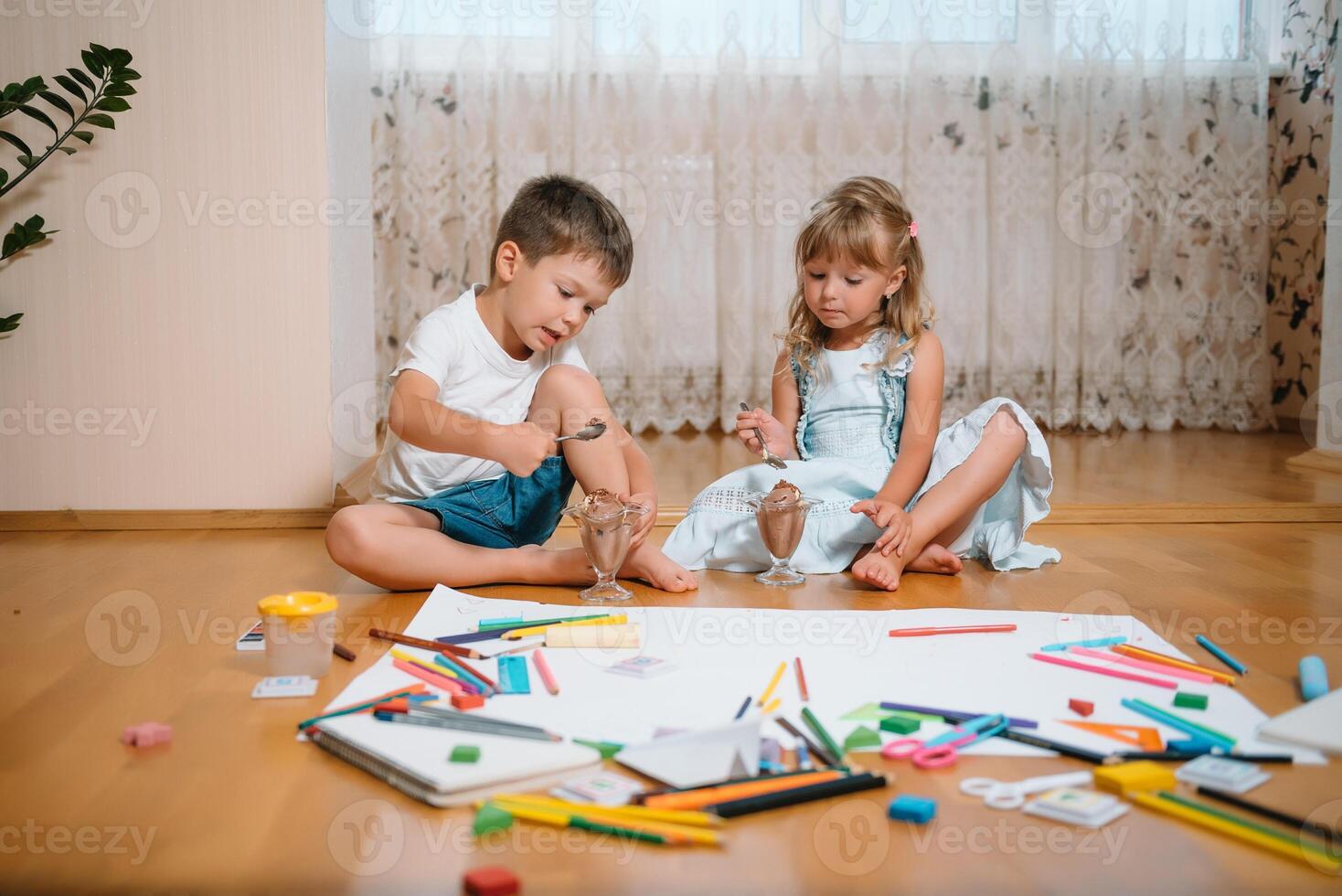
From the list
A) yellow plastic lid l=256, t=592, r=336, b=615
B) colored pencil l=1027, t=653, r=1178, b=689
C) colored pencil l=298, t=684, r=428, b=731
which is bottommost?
colored pencil l=1027, t=653, r=1178, b=689

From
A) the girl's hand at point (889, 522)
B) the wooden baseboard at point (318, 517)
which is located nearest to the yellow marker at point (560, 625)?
the girl's hand at point (889, 522)

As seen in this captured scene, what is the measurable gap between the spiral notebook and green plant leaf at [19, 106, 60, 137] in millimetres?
1251

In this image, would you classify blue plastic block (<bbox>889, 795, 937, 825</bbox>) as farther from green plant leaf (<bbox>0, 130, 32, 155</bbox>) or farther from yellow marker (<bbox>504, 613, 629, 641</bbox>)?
green plant leaf (<bbox>0, 130, 32, 155</bbox>)

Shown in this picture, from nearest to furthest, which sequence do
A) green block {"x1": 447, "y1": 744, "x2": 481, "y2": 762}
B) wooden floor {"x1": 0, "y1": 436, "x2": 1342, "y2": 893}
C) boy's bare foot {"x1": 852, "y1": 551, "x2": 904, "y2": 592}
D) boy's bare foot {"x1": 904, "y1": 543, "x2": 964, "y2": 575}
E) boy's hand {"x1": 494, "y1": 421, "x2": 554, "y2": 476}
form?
wooden floor {"x1": 0, "y1": 436, "x2": 1342, "y2": 893} < green block {"x1": 447, "y1": 744, "x2": 481, "y2": 762} < boy's hand {"x1": 494, "y1": 421, "x2": 554, "y2": 476} < boy's bare foot {"x1": 852, "y1": 551, "x2": 904, "y2": 592} < boy's bare foot {"x1": 904, "y1": 543, "x2": 964, "y2": 575}

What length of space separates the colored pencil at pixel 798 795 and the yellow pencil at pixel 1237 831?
173 mm

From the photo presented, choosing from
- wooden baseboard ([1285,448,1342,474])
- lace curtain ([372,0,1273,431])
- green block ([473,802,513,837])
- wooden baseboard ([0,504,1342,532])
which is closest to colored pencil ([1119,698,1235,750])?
green block ([473,802,513,837])

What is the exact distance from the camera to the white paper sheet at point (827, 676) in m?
0.92

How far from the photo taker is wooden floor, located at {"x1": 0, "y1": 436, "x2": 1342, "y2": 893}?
2.27 feet

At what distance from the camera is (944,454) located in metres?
1.59

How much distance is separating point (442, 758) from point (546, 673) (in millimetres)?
218

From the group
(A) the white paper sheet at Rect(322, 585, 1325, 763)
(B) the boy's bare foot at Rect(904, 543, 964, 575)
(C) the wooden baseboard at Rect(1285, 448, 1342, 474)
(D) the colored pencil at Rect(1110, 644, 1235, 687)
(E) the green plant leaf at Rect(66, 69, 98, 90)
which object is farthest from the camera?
(C) the wooden baseboard at Rect(1285, 448, 1342, 474)

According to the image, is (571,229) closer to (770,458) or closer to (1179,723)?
(770,458)

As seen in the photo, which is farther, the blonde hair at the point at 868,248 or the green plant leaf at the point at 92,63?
the green plant leaf at the point at 92,63

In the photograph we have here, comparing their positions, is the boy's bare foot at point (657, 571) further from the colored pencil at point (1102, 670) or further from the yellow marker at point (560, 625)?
the colored pencil at point (1102, 670)
